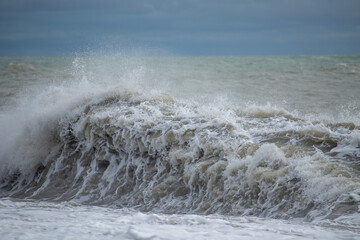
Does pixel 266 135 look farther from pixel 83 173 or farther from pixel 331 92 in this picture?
pixel 331 92

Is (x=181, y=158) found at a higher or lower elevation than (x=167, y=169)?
higher

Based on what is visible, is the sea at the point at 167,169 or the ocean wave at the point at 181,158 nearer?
the sea at the point at 167,169

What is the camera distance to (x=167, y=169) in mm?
5875

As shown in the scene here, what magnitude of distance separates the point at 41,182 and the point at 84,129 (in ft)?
3.72

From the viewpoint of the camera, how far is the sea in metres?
3.79

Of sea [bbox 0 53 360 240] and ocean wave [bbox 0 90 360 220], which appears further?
ocean wave [bbox 0 90 360 220]

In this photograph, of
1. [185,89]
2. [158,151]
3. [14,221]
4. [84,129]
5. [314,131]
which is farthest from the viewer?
[185,89]

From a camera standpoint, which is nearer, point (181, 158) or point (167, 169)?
point (181, 158)

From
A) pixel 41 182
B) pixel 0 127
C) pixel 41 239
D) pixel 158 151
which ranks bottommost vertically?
pixel 41 239

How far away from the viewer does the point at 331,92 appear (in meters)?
15.2

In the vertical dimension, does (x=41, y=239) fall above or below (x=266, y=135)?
below

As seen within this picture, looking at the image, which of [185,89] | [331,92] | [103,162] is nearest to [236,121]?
[103,162]

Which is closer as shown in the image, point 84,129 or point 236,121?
point 236,121

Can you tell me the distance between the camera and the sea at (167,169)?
12.4ft
